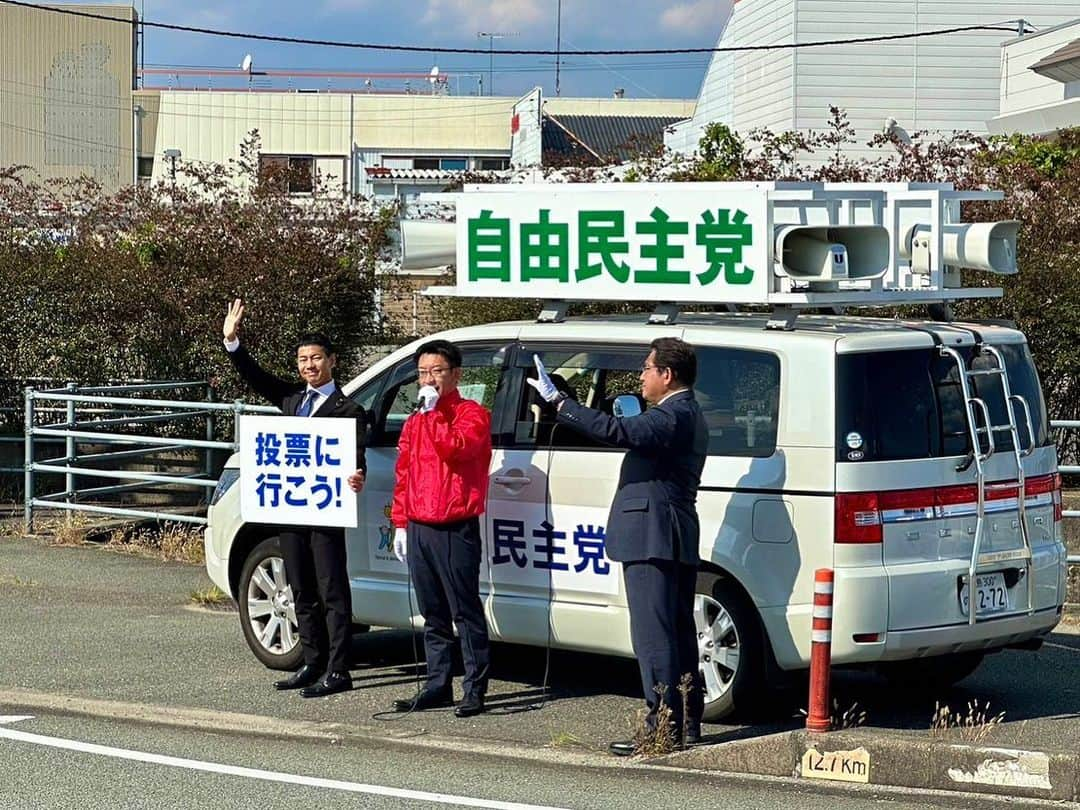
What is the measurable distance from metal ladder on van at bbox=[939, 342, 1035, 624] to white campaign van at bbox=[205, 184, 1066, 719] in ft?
0.04

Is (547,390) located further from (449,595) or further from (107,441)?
(107,441)

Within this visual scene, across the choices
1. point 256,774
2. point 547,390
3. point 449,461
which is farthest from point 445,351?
point 256,774

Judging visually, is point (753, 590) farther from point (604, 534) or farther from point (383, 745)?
point (383, 745)

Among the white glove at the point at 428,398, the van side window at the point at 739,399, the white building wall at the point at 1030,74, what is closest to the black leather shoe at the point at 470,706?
the white glove at the point at 428,398

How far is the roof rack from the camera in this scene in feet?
25.1

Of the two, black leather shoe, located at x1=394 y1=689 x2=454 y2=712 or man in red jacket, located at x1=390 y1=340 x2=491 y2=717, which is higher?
man in red jacket, located at x1=390 y1=340 x2=491 y2=717

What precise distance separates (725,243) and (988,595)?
6.68 feet

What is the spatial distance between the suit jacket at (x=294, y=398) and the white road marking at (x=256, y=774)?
6.01 ft

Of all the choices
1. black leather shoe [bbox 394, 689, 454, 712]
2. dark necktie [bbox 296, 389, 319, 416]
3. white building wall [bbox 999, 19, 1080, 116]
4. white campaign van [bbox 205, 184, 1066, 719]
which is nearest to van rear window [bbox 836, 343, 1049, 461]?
white campaign van [bbox 205, 184, 1066, 719]

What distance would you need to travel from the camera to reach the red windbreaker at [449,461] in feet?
25.6

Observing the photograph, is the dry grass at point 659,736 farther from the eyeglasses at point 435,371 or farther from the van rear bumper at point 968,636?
the eyeglasses at point 435,371

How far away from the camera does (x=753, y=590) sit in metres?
7.59

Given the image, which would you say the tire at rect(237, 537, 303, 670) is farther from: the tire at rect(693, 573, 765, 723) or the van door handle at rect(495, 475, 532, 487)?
the tire at rect(693, 573, 765, 723)

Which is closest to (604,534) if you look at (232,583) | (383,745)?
(383,745)
